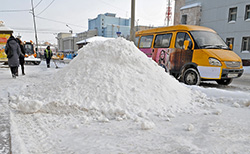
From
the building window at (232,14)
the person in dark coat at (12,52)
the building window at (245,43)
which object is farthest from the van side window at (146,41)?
the building window at (232,14)

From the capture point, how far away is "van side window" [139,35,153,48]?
8.79 m

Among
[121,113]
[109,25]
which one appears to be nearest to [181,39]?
[121,113]

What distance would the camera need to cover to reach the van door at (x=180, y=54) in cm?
686

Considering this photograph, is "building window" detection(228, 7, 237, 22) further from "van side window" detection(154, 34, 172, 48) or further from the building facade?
"van side window" detection(154, 34, 172, 48)

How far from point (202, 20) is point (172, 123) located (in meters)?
20.3

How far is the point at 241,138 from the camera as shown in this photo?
2514 mm

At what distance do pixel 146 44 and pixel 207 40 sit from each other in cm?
300

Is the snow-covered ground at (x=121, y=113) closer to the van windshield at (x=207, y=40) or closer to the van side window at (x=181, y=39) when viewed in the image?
the van windshield at (x=207, y=40)

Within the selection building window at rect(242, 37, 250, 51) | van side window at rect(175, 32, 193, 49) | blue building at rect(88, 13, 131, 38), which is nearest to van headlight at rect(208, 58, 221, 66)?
van side window at rect(175, 32, 193, 49)

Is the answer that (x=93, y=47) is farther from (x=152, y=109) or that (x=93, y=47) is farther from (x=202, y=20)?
(x=202, y=20)

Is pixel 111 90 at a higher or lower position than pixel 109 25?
lower

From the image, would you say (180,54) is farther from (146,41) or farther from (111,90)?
(111,90)

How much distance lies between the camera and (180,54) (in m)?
7.20

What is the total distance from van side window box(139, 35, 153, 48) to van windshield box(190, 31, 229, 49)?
226 centimetres
